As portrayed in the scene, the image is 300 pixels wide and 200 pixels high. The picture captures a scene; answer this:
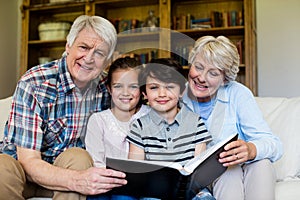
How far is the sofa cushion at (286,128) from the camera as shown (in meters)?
1.60

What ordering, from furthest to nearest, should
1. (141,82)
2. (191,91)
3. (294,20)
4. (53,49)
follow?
1. (53,49)
2. (294,20)
3. (191,91)
4. (141,82)

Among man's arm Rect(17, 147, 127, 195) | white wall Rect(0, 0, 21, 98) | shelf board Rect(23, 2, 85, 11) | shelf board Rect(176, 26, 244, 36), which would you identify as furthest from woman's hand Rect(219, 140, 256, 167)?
white wall Rect(0, 0, 21, 98)

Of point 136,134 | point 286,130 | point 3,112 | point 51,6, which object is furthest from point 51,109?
point 51,6

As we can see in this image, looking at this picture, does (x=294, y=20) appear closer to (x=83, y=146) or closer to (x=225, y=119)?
(x=225, y=119)

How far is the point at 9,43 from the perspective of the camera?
12.1 feet

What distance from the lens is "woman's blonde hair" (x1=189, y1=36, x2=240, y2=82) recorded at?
1.35 metres

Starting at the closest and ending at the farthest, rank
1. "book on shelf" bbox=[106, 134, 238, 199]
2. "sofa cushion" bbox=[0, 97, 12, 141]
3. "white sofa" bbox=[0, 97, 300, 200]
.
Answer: "book on shelf" bbox=[106, 134, 238, 199] < "white sofa" bbox=[0, 97, 300, 200] < "sofa cushion" bbox=[0, 97, 12, 141]

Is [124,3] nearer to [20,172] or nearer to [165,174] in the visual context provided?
[20,172]

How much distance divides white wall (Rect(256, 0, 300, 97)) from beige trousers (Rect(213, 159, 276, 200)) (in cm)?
196

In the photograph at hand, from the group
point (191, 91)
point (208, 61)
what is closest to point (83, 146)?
point (191, 91)

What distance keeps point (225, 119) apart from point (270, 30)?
202 cm

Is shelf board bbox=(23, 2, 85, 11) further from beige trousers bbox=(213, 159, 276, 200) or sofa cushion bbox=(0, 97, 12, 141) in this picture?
beige trousers bbox=(213, 159, 276, 200)

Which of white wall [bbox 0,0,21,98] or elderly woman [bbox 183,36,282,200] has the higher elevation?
white wall [bbox 0,0,21,98]

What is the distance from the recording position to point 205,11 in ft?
10.9
